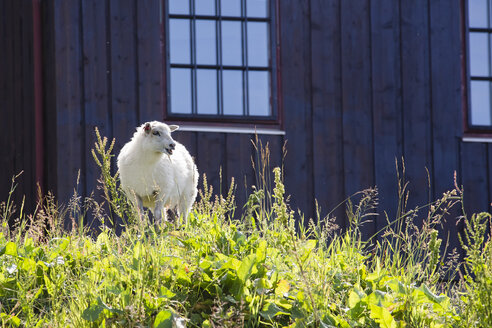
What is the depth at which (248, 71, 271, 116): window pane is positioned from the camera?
32.3 ft

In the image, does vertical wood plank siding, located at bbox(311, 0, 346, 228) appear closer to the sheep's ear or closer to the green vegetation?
the sheep's ear

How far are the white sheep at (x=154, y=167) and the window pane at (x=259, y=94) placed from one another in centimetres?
198

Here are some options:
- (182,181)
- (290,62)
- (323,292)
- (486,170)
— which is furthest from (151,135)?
(486,170)

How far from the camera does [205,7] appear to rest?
9828 mm

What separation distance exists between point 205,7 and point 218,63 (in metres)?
0.65

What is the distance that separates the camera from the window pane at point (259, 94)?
9.86 m

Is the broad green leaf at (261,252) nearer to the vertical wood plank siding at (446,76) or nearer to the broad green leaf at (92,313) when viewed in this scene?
the broad green leaf at (92,313)

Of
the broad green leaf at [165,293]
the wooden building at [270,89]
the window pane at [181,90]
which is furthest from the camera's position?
the window pane at [181,90]

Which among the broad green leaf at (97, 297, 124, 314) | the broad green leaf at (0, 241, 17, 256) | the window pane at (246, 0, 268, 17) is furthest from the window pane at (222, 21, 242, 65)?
the broad green leaf at (97, 297, 124, 314)

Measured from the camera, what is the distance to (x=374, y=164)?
33.1 feet

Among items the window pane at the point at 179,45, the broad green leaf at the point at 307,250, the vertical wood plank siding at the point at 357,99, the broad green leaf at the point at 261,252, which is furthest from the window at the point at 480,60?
the broad green leaf at the point at 261,252

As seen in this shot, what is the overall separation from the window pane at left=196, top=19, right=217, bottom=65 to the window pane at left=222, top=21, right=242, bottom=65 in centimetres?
14

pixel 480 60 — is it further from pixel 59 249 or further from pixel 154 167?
pixel 59 249

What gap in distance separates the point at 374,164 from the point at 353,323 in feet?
19.1
